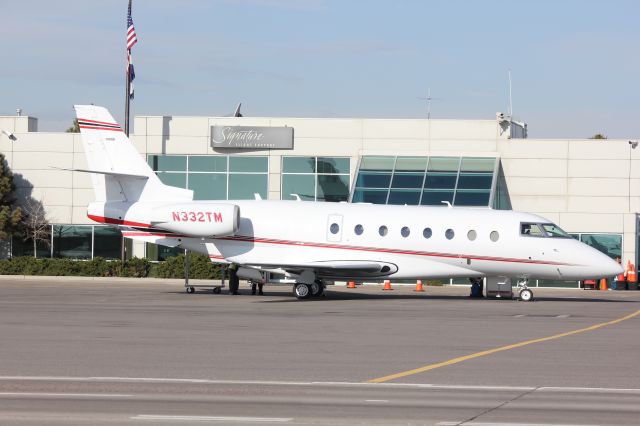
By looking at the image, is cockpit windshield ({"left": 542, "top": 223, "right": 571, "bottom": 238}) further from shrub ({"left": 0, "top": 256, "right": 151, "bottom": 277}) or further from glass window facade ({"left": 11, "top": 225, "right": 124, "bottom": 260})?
glass window facade ({"left": 11, "top": 225, "right": 124, "bottom": 260})

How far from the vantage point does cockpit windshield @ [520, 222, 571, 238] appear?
33.4m

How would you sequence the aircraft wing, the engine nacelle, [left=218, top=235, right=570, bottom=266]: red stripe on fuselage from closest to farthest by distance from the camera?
the aircraft wing < [left=218, top=235, right=570, bottom=266]: red stripe on fuselage < the engine nacelle

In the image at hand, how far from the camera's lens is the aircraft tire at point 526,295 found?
111 ft

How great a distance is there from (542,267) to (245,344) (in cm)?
1715

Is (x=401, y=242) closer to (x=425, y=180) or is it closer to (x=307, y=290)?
(x=307, y=290)

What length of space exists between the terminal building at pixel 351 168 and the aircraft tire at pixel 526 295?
528 inches

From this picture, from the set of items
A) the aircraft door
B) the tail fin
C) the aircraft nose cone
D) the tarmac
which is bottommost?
the tarmac

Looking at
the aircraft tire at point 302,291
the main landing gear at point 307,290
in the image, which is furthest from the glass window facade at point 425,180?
the aircraft tire at point 302,291

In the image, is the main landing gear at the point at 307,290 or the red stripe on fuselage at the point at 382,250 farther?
the main landing gear at the point at 307,290

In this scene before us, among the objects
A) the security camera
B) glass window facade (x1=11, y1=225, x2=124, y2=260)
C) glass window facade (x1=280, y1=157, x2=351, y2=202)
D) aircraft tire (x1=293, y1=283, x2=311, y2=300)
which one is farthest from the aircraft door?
the security camera

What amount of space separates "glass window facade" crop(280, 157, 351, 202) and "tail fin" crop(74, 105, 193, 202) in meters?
14.6

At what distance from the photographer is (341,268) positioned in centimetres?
3328

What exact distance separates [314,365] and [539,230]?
19500 millimetres

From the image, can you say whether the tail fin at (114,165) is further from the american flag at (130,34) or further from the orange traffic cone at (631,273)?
the orange traffic cone at (631,273)
